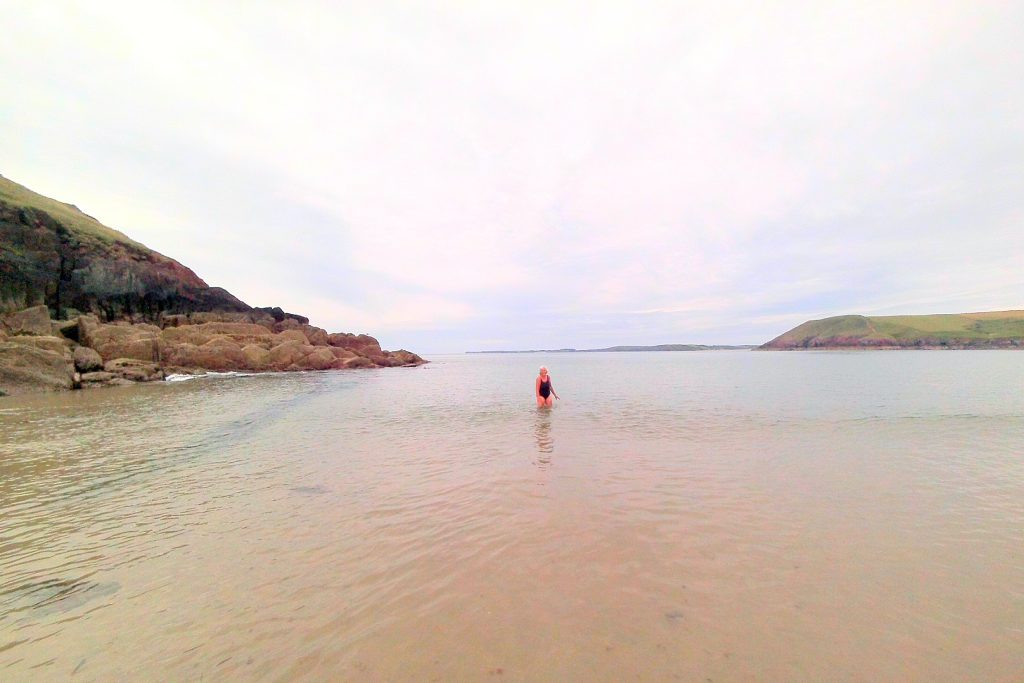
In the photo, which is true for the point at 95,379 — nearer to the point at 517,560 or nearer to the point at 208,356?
the point at 208,356

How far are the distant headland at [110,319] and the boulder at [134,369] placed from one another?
2.6 inches

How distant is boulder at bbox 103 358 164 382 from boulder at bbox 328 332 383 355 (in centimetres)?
3191

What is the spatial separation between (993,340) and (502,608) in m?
203

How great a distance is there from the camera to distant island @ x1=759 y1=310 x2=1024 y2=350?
13525 centimetres

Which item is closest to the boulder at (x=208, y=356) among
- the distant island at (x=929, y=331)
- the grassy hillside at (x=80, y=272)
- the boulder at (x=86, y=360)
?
the boulder at (x=86, y=360)

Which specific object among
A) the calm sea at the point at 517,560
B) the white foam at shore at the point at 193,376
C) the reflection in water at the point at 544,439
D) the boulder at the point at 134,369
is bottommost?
the calm sea at the point at 517,560

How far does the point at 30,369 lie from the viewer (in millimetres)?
26016

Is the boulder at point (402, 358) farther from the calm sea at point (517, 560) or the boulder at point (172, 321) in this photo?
the calm sea at point (517, 560)

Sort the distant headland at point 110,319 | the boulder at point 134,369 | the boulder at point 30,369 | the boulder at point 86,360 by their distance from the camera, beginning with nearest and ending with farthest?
the boulder at point 30,369, the distant headland at point 110,319, the boulder at point 86,360, the boulder at point 134,369

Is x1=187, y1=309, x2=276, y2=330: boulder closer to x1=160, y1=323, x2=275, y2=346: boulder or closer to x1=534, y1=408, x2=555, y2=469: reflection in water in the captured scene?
x1=160, y1=323, x2=275, y2=346: boulder

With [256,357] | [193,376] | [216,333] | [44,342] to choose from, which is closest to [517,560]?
[44,342]

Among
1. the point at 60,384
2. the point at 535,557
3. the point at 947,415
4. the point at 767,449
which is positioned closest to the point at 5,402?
the point at 60,384

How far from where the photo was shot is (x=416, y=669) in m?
3.54

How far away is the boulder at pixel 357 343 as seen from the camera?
6862 cm
